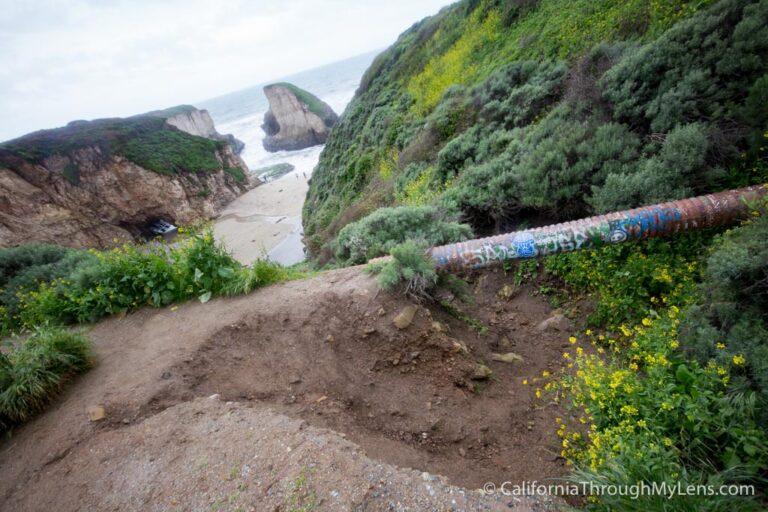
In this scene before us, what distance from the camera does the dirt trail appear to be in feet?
9.50

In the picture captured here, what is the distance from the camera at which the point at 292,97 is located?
67.4 metres

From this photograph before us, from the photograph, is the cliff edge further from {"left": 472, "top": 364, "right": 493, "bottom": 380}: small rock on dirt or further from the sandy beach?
{"left": 472, "top": 364, "right": 493, "bottom": 380}: small rock on dirt

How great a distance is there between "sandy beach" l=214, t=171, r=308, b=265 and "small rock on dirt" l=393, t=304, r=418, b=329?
757 inches

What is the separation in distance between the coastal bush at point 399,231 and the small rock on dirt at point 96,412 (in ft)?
14.6

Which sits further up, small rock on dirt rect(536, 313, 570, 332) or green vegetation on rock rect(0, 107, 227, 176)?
green vegetation on rock rect(0, 107, 227, 176)

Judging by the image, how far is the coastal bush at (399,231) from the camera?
6320 mm

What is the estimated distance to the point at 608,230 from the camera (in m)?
4.60

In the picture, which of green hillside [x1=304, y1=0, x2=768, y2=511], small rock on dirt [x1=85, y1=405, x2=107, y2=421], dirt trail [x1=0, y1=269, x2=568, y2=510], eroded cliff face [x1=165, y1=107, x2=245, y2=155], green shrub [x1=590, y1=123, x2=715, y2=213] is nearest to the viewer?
green hillside [x1=304, y1=0, x2=768, y2=511]

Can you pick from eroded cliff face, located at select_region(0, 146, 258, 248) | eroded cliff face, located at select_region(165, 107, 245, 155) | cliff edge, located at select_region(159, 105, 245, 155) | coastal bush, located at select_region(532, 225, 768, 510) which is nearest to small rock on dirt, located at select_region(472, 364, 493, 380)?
coastal bush, located at select_region(532, 225, 768, 510)

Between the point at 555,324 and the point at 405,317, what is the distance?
234 centimetres

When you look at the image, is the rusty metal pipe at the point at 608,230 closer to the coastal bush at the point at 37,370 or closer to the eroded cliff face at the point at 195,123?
the coastal bush at the point at 37,370

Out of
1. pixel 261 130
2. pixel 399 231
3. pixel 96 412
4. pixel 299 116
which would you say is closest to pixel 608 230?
pixel 399 231

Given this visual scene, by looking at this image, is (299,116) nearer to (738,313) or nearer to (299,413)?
(299,413)

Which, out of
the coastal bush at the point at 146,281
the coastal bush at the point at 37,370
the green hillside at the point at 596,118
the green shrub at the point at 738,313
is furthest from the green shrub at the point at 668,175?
the coastal bush at the point at 37,370
